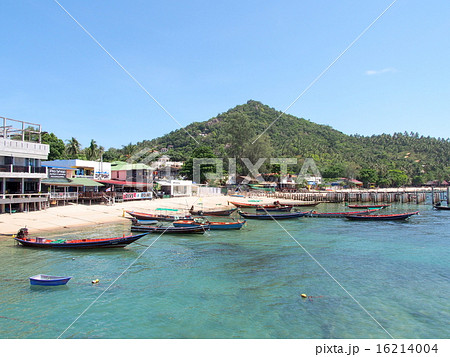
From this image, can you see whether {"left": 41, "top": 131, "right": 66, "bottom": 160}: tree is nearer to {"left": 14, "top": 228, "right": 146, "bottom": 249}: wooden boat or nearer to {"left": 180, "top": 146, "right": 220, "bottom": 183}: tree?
{"left": 180, "top": 146, "right": 220, "bottom": 183}: tree

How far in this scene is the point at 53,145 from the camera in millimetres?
51875

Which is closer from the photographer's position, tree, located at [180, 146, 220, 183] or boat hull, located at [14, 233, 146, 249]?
boat hull, located at [14, 233, 146, 249]

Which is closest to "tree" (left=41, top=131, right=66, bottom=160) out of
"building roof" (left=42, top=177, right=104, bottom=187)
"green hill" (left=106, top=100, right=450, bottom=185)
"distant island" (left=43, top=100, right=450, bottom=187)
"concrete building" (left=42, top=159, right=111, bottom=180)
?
"distant island" (left=43, top=100, right=450, bottom=187)

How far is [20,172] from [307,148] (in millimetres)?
99054

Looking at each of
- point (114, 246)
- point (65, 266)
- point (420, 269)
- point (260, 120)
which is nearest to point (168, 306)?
point (65, 266)

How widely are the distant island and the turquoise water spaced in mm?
42735

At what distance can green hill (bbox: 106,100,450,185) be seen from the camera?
7381 centimetres

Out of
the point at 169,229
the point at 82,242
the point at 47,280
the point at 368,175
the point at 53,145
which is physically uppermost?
the point at 53,145

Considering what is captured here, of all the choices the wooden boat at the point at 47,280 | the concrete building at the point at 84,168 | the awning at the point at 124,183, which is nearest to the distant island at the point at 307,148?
the concrete building at the point at 84,168

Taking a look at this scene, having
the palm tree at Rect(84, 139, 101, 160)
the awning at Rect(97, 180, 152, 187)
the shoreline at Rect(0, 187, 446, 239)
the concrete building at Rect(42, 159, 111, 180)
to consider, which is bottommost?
the shoreline at Rect(0, 187, 446, 239)

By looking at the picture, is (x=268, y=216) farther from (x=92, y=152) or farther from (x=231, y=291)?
(x=92, y=152)

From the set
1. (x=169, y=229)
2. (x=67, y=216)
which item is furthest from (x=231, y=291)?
(x=67, y=216)

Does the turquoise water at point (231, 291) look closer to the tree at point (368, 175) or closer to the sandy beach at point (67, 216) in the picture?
the sandy beach at point (67, 216)

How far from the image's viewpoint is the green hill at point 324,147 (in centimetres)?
7381
